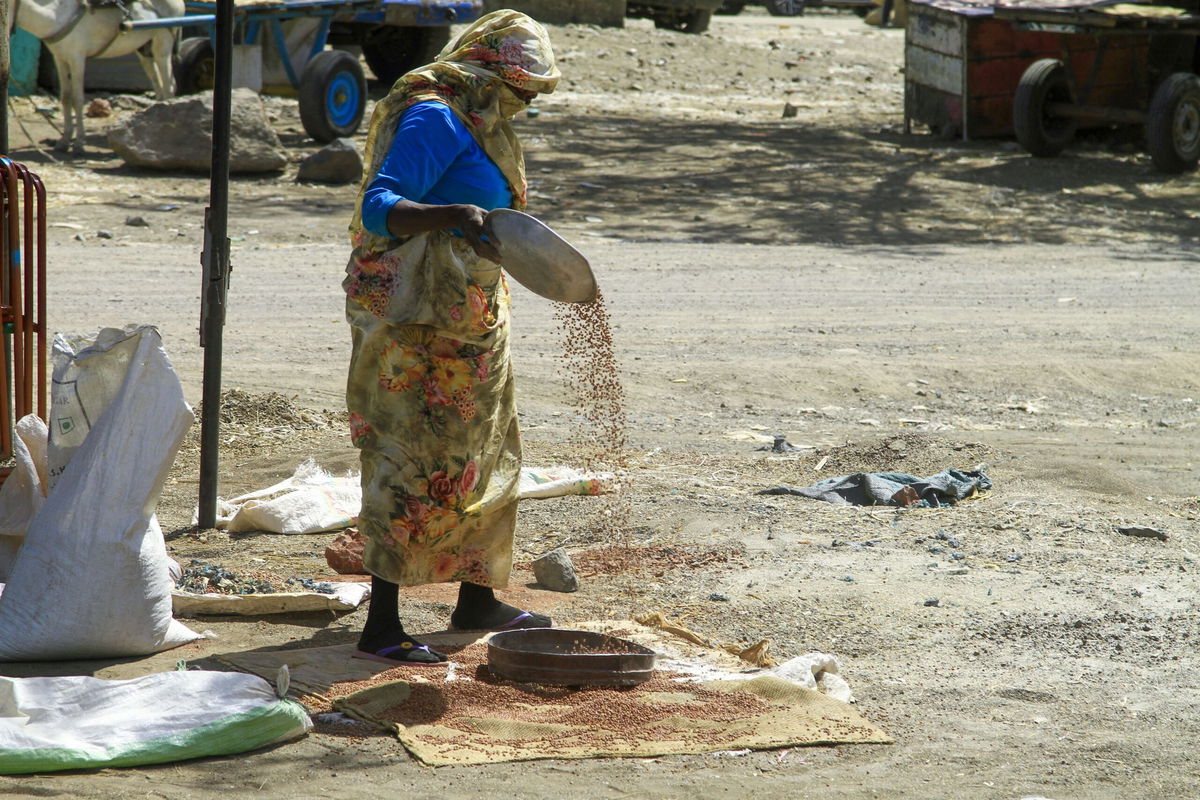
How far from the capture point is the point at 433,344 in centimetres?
351

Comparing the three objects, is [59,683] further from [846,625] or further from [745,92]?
[745,92]

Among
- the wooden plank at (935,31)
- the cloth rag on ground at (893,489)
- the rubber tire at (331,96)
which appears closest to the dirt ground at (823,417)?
the cloth rag on ground at (893,489)

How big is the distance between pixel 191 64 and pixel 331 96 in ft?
6.98

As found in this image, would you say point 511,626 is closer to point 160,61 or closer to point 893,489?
point 893,489

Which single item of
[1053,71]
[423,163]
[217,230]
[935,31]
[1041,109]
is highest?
[935,31]

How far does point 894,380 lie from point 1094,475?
75.5 inches

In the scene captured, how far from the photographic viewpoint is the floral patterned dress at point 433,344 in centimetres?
345

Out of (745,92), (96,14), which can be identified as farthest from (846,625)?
(745,92)

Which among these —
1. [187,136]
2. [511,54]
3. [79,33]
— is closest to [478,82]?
[511,54]

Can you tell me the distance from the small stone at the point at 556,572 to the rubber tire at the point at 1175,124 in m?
11.0

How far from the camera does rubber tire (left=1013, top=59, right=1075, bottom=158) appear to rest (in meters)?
14.3

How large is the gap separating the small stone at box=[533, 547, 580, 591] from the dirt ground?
111mm

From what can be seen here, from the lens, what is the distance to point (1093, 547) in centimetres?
504

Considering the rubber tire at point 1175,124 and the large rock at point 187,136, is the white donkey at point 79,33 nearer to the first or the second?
the large rock at point 187,136
